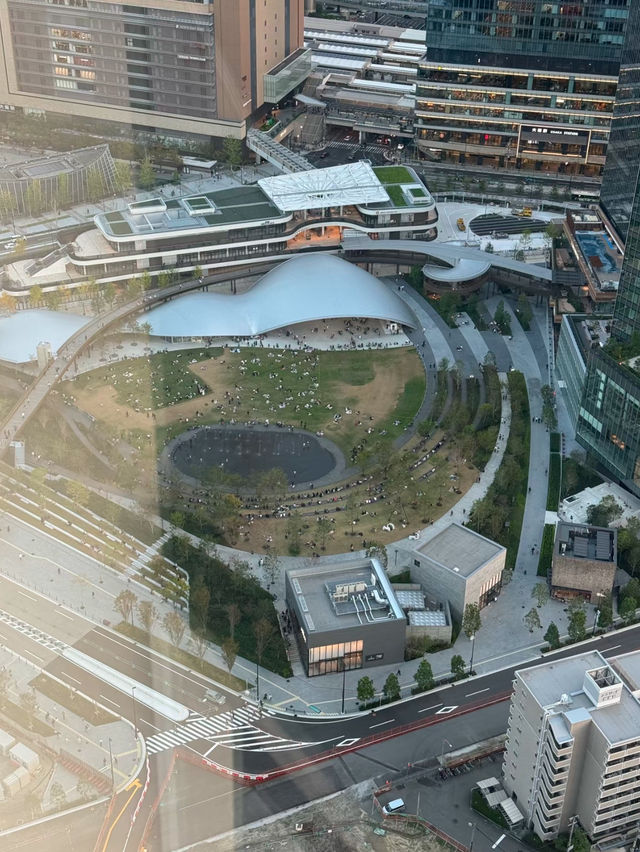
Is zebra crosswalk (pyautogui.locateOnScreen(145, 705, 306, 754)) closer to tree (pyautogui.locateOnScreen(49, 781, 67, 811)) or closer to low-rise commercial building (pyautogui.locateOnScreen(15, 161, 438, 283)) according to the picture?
tree (pyautogui.locateOnScreen(49, 781, 67, 811))

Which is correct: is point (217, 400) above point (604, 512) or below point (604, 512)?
below

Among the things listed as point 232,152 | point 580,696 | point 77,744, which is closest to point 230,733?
point 77,744

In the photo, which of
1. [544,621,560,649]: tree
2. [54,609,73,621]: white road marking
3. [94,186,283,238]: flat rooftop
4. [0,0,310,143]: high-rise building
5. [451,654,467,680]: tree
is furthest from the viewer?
[0,0,310,143]: high-rise building

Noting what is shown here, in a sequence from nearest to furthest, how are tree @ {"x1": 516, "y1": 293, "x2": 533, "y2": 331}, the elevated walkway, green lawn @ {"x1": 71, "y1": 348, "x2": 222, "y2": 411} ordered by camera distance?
green lawn @ {"x1": 71, "y1": 348, "x2": 222, "y2": 411} < tree @ {"x1": 516, "y1": 293, "x2": 533, "y2": 331} < the elevated walkway

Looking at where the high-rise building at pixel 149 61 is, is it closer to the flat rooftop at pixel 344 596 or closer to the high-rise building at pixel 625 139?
the high-rise building at pixel 625 139

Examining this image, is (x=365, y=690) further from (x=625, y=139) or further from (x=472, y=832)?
(x=625, y=139)

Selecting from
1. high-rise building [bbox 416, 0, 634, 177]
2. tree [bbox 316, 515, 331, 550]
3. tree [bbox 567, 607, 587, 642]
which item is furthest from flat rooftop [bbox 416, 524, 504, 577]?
high-rise building [bbox 416, 0, 634, 177]

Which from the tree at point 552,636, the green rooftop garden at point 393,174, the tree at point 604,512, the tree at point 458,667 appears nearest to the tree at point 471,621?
the tree at point 458,667
